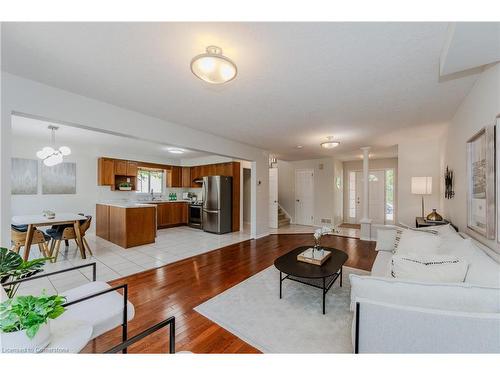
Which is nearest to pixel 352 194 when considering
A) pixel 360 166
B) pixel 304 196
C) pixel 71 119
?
pixel 360 166

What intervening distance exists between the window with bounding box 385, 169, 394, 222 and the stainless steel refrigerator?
557 cm

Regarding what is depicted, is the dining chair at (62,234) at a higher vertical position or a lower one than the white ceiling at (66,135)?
lower

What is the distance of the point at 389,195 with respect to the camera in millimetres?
7223

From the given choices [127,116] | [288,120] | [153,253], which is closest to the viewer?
[127,116]

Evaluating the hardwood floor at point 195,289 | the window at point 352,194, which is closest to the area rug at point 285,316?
the hardwood floor at point 195,289

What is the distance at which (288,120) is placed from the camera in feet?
10.9

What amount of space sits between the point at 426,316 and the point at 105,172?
273 inches

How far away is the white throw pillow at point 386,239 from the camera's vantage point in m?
3.03

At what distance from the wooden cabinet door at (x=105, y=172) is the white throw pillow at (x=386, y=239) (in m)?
6.67

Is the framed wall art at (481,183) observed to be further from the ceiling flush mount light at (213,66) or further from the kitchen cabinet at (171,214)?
the kitchen cabinet at (171,214)

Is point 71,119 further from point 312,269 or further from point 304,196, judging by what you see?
point 304,196
